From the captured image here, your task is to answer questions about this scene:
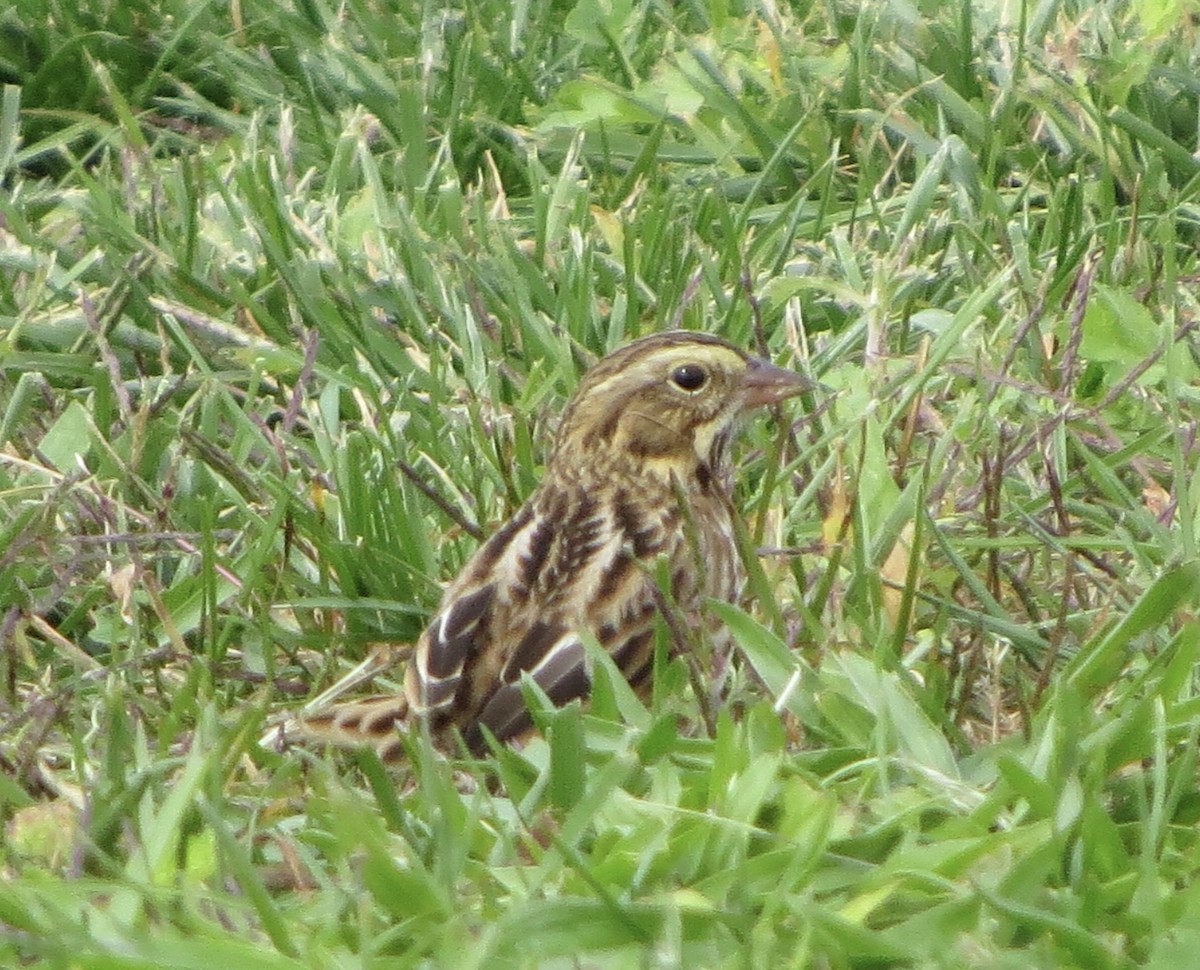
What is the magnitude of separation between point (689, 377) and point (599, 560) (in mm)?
A: 633

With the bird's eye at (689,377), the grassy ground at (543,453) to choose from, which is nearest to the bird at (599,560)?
the bird's eye at (689,377)

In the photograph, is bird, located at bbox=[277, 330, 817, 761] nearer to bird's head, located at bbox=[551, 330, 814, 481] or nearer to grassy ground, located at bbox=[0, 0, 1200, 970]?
bird's head, located at bbox=[551, 330, 814, 481]

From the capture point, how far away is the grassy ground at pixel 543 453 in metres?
3.63

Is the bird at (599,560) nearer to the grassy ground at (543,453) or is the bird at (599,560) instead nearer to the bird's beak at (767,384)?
the bird's beak at (767,384)

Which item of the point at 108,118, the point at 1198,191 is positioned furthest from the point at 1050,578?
the point at 108,118

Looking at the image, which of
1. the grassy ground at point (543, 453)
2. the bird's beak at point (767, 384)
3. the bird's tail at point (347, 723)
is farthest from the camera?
the bird's beak at point (767, 384)

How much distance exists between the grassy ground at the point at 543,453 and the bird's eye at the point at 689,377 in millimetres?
201

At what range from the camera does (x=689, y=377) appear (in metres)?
5.48

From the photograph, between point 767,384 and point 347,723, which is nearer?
point 347,723

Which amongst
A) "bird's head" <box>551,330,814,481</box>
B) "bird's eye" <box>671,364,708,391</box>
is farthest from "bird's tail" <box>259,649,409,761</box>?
"bird's eye" <box>671,364,708,391</box>

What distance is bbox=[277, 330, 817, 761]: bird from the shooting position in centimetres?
460

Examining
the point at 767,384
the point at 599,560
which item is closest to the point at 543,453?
the point at 767,384

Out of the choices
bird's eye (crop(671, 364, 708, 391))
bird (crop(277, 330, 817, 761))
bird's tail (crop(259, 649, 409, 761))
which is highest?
bird's eye (crop(671, 364, 708, 391))

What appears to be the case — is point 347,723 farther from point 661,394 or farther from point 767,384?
point 767,384
